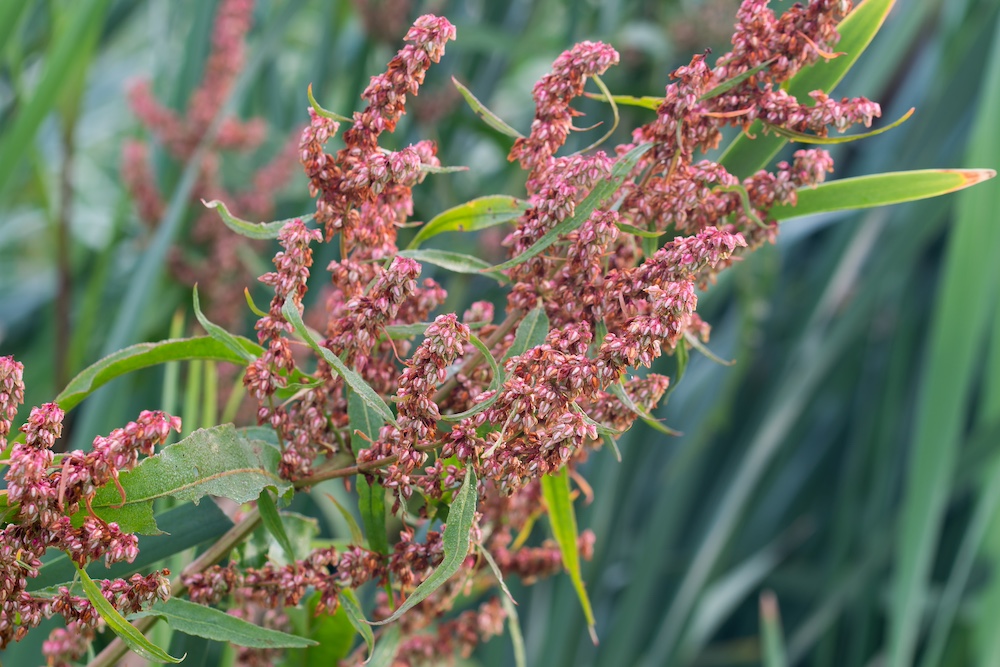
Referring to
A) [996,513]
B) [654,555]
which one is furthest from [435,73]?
[996,513]

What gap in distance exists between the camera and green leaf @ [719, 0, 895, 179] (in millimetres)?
435

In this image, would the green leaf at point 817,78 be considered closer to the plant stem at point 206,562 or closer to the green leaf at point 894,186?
the green leaf at point 894,186

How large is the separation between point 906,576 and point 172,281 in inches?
31.0

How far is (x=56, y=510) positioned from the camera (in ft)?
1.06

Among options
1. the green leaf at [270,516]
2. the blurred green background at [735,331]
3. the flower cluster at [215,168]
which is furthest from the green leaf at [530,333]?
the flower cluster at [215,168]

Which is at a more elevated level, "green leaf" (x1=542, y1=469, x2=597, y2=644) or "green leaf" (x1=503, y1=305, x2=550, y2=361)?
"green leaf" (x1=503, y1=305, x2=550, y2=361)

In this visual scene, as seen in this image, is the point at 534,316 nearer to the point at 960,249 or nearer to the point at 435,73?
the point at 960,249

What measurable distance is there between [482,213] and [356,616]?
179mm

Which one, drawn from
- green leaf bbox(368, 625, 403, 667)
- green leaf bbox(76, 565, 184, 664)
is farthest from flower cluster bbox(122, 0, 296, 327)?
green leaf bbox(76, 565, 184, 664)

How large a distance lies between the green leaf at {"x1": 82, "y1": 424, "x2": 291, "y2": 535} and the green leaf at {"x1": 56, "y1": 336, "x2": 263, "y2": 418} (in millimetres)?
58

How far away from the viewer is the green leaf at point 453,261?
41cm

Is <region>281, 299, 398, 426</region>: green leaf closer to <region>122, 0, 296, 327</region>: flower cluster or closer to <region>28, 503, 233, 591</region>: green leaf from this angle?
<region>28, 503, 233, 591</region>: green leaf

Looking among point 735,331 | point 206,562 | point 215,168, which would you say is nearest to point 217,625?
point 206,562

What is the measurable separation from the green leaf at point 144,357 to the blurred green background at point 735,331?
0.36m
